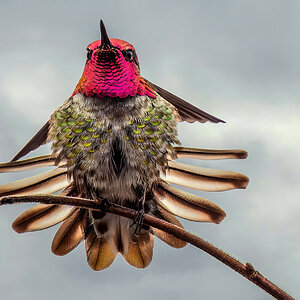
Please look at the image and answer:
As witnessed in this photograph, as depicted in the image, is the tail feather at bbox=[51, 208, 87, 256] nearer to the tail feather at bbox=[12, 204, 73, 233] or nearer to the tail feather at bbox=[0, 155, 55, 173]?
the tail feather at bbox=[12, 204, 73, 233]

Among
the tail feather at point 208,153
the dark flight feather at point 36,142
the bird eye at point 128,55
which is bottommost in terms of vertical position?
the dark flight feather at point 36,142

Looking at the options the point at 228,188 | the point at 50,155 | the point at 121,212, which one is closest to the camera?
the point at 121,212

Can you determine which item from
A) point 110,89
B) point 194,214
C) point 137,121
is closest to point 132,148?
point 137,121

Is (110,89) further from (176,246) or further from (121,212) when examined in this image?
(176,246)

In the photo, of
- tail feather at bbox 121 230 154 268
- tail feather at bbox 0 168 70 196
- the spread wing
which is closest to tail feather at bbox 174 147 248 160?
the spread wing

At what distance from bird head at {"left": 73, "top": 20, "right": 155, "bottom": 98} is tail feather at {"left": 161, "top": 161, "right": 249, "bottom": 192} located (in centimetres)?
39

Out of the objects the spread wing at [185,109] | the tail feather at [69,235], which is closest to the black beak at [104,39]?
the spread wing at [185,109]

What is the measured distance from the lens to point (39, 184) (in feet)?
6.66

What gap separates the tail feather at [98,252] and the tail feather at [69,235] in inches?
2.1

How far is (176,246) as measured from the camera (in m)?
2.05

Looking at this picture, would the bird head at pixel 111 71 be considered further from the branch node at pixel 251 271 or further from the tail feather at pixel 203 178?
the branch node at pixel 251 271

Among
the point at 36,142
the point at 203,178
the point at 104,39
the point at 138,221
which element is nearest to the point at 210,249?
the point at 138,221

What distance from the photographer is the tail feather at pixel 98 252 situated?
2090 mm

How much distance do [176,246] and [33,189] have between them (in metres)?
0.69
